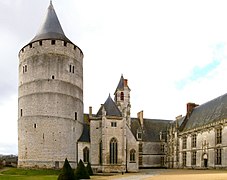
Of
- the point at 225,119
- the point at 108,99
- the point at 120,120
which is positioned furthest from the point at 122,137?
the point at 225,119

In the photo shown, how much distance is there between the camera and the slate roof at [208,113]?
4176 cm

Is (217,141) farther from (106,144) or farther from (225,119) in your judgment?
(106,144)

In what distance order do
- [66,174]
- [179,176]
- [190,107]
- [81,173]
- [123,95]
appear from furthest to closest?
[123,95]
[190,107]
[81,173]
[179,176]
[66,174]

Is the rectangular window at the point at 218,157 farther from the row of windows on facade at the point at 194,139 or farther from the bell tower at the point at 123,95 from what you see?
the bell tower at the point at 123,95

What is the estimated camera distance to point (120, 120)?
140 feet

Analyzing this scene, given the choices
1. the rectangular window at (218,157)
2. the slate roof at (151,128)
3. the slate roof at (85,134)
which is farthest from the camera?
the slate roof at (151,128)

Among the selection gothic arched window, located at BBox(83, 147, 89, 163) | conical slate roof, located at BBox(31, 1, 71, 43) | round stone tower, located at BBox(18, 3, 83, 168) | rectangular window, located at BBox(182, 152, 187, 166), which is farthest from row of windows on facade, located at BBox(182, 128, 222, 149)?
conical slate roof, located at BBox(31, 1, 71, 43)

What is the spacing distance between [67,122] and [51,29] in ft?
44.5

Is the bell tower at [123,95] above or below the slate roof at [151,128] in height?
above

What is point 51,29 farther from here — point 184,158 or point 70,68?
point 184,158

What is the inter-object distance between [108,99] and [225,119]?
1589 cm

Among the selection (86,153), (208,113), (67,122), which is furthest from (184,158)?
(67,122)

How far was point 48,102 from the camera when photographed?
40375 mm

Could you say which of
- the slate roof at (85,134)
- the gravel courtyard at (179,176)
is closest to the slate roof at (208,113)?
the gravel courtyard at (179,176)
